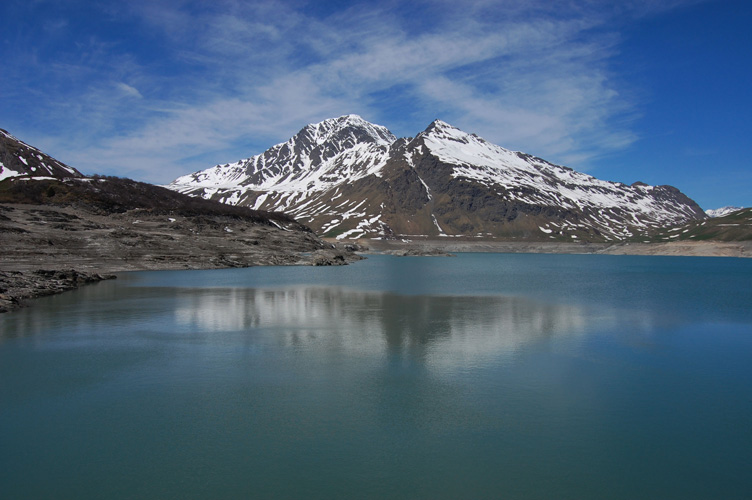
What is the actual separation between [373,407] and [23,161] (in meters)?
166

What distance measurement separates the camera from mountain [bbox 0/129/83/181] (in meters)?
138

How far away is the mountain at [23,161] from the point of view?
454ft

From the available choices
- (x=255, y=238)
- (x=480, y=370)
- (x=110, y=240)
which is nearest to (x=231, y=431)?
(x=480, y=370)

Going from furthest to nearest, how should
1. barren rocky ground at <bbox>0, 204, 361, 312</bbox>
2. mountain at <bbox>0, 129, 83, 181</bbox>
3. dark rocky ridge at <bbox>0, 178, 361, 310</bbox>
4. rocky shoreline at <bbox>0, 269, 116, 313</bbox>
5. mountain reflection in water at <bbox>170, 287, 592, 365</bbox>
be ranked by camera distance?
1. mountain at <bbox>0, 129, 83, 181</bbox>
2. dark rocky ridge at <bbox>0, 178, 361, 310</bbox>
3. barren rocky ground at <bbox>0, 204, 361, 312</bbox>
4. rocky shoreline at <bbox>0, 269, 116, 313</bbox>
5. mountain reflection in water at <bbox>170, 287, 592, 365</bbox>

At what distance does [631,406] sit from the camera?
60.3 ft

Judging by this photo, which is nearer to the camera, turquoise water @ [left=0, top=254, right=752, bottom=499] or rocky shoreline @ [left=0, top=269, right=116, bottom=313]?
turquoise water @ [left=0, top=254, right=752, bottom=499]

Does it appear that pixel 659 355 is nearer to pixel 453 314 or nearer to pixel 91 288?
pixel 453 314

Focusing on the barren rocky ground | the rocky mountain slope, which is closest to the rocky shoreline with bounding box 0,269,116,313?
the barren rocky ground

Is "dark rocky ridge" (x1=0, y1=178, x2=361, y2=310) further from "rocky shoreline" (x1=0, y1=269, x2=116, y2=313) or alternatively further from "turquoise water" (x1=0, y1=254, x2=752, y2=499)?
"turquoise water" (x1=0, y1=254, x2=752, y2=499)

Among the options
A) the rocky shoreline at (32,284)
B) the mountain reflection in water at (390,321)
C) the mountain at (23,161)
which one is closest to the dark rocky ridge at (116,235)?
the rocky shoreline at (32,284)

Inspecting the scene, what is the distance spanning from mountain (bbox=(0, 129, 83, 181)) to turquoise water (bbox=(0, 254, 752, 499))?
12870 centimetres

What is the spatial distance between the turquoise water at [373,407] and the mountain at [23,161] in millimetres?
128703

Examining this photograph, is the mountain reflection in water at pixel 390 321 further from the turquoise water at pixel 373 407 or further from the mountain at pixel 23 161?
the mountain at pixel 23 161

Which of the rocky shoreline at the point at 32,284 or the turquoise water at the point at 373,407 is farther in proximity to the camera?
the rocky shoreline at the point at 32,284
